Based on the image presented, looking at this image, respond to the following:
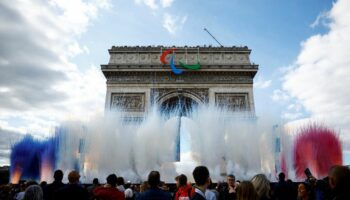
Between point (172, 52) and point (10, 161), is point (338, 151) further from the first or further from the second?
point (10, 161)

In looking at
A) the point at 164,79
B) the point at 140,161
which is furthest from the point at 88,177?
the point at 164,79

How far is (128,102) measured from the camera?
87.0 ft

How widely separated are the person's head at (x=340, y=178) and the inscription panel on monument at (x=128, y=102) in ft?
80.1

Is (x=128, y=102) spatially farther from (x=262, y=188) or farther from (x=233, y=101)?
(x=262, y=188)

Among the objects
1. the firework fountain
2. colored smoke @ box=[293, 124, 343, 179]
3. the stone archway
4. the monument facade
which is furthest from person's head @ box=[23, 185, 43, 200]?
the stone archway

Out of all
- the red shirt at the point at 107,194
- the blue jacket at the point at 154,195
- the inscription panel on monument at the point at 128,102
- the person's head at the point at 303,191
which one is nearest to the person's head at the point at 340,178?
the blue jacket at the point at 154,195

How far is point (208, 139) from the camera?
18.9 meters

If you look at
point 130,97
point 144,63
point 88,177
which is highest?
point 144,63

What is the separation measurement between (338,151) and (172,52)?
17.8 meters

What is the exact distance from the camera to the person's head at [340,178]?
2.18 meters

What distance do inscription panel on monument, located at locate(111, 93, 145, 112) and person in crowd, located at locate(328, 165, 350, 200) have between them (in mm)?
24430

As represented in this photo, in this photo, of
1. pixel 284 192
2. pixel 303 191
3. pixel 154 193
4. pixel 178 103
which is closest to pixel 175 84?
pixel 178 103

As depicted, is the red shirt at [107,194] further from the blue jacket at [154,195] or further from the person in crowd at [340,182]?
the person in crowd at [340,182]

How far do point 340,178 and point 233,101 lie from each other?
2462 centimetres
